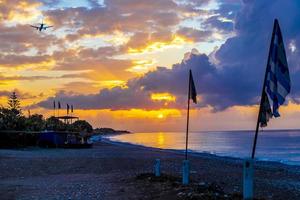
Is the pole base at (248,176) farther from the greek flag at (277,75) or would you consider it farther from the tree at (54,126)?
the tree at (54,126)

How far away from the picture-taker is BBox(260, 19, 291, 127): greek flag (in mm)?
10078

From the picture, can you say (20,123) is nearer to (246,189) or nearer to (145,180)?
(145,180)

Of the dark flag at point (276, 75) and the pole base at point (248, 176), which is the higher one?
the dark flag at point (276, 75)

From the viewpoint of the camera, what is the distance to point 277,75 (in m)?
10.1

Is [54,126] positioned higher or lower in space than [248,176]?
higher

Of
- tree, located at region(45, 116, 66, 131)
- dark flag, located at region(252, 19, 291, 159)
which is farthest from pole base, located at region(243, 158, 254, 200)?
tree, located at region(45, 116, 66, 131)

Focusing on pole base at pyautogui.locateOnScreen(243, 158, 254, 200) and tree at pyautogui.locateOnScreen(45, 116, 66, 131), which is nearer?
pole base at pyautogui.locateOnScreen(243, 158, 254, 200)

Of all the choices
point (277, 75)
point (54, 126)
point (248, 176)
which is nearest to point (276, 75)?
point (277, 75)

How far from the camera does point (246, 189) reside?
422 inches

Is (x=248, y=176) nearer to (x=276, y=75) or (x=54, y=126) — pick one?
(x=276, y=75)

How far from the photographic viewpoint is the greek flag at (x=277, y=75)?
10078 millimetres

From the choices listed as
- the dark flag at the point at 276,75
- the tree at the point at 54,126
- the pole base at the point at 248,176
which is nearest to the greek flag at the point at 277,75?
the dark flag at the point at 276,75

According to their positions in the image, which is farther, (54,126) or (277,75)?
(54,126)

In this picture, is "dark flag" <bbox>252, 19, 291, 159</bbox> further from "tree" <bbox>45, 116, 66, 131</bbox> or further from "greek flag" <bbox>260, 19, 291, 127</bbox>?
"tree" <bbox>45, 116, 66, 131</bbox>
